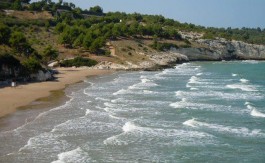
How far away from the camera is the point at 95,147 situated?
28078 millimetres

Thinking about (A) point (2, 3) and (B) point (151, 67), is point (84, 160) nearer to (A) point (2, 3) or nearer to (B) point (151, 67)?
(B) point (151, 67)

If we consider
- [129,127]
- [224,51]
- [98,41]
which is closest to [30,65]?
[129,127]

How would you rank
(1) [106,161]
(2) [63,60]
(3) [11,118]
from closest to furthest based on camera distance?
(1) [106,161] < (3) [11,118] < (2) [63,60]

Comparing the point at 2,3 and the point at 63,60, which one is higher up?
the point at 2,3

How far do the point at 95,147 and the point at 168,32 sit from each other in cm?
10709

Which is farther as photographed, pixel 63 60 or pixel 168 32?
pixel 168 32

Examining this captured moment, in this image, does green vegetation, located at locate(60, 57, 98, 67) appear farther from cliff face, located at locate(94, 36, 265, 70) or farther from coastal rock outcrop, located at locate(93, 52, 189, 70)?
cliff face, located at locate(94, 36, 265, 70)

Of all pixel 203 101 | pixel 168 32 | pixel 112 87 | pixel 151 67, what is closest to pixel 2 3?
pixel 168 32

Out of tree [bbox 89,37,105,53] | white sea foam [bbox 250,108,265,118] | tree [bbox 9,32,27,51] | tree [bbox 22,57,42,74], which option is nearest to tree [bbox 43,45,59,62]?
tree [bbox 89,37,105,53]

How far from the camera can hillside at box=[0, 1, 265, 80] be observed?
68088mm

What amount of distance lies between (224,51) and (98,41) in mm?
55021

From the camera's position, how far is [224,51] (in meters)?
137

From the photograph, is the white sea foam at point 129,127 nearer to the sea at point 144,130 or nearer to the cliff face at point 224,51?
the sea at point 144,130

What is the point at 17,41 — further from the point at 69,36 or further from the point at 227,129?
the point at 227,129
